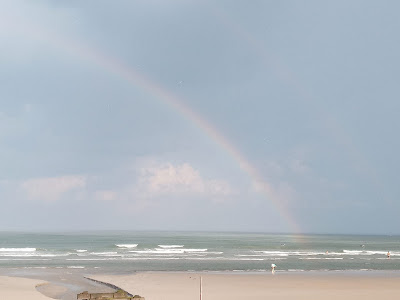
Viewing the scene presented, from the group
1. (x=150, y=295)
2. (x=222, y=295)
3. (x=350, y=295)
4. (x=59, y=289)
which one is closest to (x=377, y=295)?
(x=350, y=295)

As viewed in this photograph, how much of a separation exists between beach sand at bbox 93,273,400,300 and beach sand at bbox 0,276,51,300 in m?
5.08

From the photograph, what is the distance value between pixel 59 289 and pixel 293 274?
68.2ft

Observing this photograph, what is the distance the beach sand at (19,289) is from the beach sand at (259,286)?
5.08 metres

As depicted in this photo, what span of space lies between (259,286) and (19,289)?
15.2m

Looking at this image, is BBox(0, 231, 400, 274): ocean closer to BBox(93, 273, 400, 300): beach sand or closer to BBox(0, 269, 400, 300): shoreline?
BBox(0, 269, 400, 300): shoreline

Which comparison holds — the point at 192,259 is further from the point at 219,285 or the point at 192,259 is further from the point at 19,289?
the point at 19,289

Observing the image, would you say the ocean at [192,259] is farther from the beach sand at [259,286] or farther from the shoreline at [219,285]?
the beach sand at [259,286]

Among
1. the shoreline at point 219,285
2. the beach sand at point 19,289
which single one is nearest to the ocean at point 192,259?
the shoreline at point 219,285

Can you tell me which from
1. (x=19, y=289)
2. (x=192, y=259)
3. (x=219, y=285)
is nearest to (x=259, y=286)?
(x=219, y=285)

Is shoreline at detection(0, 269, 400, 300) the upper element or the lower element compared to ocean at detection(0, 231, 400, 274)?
lower

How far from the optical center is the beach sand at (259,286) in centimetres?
2844

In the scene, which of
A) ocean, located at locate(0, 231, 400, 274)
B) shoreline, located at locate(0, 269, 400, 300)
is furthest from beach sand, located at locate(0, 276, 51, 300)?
Result: ocean, located at locate(0, 231, 400, 274)

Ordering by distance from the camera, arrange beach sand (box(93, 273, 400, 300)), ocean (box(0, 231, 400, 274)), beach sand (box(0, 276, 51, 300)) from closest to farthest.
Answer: beach sand (box(0, 276, 51, 300))
beach sand (box(93, 273, 400, 300))
ocean (box(0, 231, 400, 274))

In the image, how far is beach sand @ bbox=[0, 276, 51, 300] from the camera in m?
26.1
